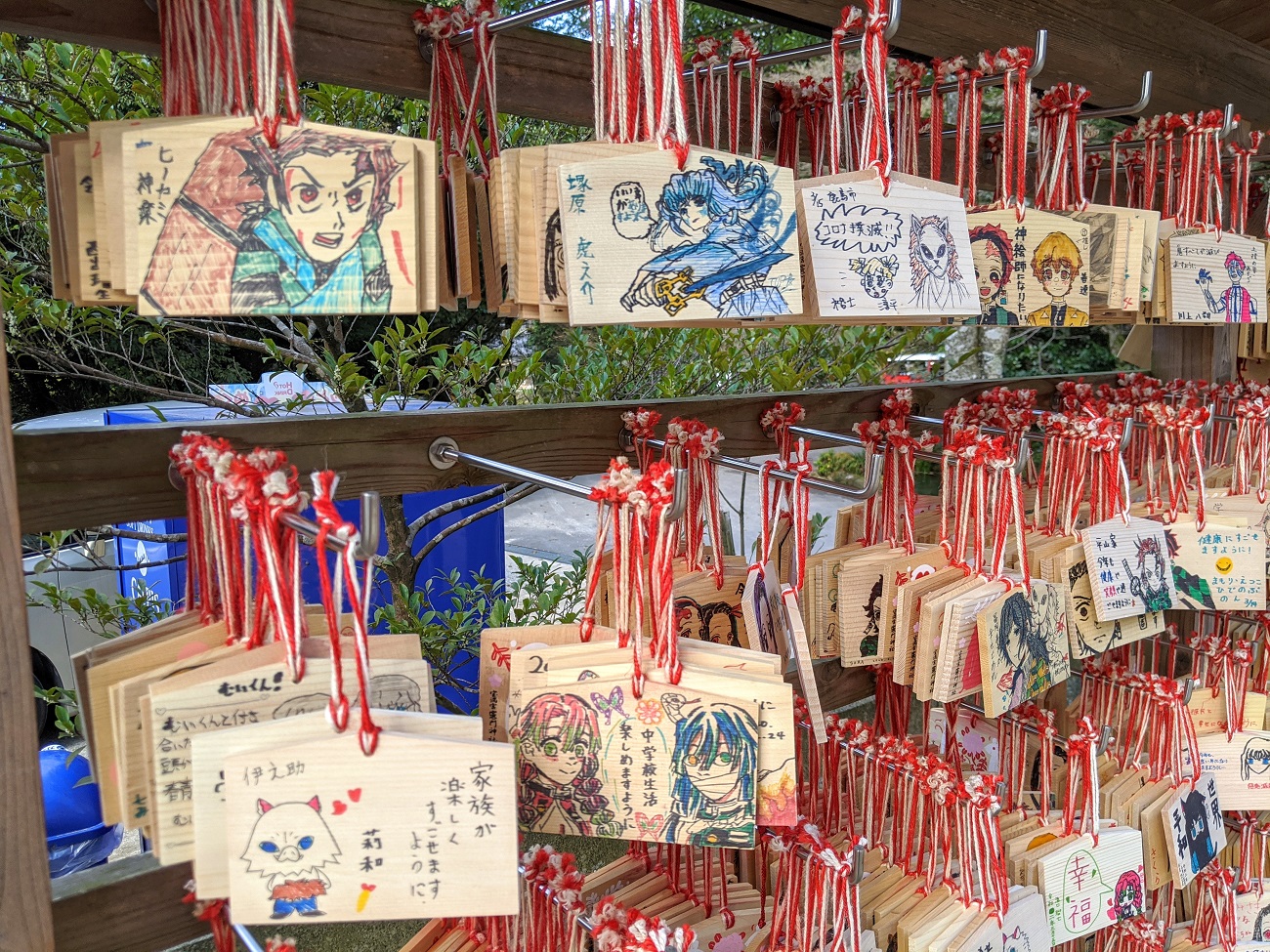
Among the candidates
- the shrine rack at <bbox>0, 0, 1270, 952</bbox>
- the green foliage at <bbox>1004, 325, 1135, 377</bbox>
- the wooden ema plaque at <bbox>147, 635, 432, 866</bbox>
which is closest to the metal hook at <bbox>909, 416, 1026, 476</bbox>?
the shrine rack at <bbox>0, 0, 1270, 952</bbox>

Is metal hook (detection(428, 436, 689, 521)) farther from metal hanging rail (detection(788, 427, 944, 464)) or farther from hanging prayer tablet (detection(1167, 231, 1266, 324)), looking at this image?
hanging prayer tablet (detection(1167, 231, 1266, 324))

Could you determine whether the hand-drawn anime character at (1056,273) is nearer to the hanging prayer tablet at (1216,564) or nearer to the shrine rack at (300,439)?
the shrine rack at (300,439)

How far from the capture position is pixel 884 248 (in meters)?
0.97

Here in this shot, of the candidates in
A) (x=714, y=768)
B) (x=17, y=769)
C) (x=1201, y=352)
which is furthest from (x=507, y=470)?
(x=1201, y=352)

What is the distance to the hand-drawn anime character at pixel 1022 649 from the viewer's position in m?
1.15

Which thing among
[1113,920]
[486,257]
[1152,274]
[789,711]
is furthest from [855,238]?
[1113,920]

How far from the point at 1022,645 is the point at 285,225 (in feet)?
3.12

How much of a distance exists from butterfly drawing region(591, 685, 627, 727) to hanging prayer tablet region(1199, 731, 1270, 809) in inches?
54.4

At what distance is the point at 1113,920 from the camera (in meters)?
1.37

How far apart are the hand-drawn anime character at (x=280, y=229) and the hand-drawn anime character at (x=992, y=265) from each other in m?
0.80

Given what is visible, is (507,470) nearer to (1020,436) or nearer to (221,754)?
(221,754)

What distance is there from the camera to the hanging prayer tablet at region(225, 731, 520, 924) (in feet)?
2.18

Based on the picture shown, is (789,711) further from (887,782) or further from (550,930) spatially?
(887,782)

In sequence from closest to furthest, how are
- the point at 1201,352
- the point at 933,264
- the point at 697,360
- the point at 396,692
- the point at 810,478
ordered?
the point at 396,692 < the point at 933,264 < the point at 810,478 < the point at 1201,352 < the point at 697,360
